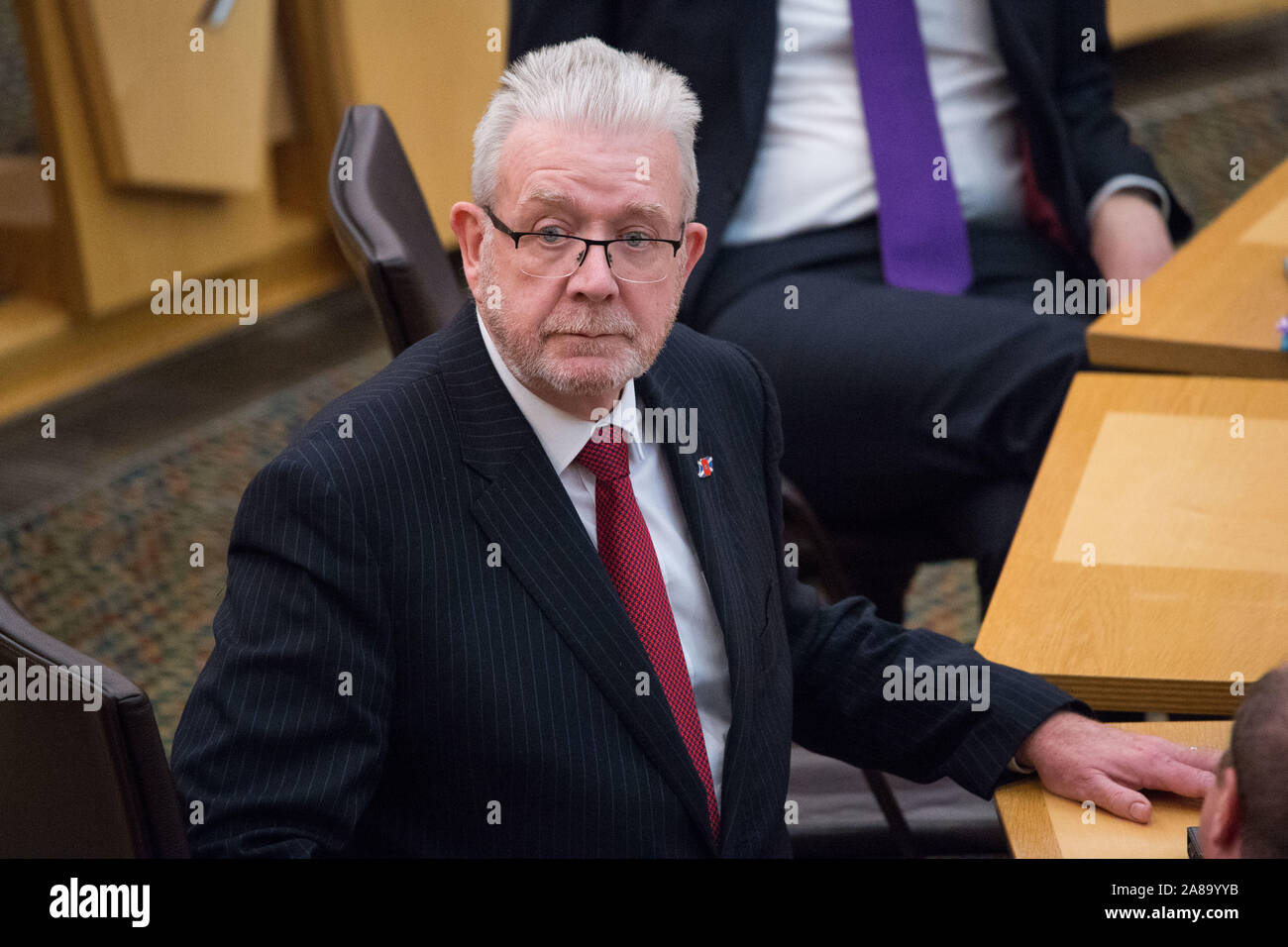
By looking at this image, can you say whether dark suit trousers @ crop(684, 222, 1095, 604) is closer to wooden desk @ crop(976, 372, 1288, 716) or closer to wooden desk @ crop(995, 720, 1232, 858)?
wooden desk @ crop(976, 372, 1288, 716)

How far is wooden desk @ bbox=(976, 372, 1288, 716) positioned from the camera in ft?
4.90

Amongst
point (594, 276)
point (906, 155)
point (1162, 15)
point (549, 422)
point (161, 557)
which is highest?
point (1162, 15)

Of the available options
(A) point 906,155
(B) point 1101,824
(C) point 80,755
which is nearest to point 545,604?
(C) point 80,755

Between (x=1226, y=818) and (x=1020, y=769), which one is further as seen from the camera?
(x=1020, y=769)

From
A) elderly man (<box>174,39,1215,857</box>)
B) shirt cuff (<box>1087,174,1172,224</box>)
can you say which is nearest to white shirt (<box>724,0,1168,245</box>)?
shirt cuff (<box>1087,174,1172,224</box>)

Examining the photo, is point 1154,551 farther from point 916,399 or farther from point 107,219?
point 107,219

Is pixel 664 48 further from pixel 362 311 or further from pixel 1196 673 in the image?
pixel 362 311

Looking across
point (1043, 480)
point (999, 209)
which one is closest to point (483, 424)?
point (1043, 480)

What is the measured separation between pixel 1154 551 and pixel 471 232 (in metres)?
0.81

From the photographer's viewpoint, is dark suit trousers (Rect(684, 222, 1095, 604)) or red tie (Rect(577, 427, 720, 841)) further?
dark suit trousers (Rect(684, 222, 1095, 604))

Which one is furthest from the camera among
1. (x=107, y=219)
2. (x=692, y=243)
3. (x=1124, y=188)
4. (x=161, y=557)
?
(x=107, y=219)

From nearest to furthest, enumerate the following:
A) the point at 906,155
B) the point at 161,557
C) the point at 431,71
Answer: the point at 906,155
the point at 161,557
the point at 431,71

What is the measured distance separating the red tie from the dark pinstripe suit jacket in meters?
0.05

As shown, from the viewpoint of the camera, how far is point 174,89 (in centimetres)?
449
